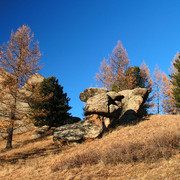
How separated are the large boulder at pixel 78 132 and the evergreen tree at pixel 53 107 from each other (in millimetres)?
4153

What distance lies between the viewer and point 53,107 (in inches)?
701

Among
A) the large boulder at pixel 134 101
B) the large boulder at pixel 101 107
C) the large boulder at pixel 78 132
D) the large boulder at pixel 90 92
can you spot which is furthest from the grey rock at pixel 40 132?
the large boulder at pixel 134 101

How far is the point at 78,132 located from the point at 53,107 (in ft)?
19.5

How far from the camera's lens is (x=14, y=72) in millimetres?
14805

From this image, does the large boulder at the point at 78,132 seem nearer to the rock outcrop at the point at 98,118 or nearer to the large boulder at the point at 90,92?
the rock outcrop at the point at 98,118

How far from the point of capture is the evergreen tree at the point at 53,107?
17.3 metres

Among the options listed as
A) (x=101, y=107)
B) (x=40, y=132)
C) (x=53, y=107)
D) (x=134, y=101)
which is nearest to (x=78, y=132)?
(x=101, y=107)

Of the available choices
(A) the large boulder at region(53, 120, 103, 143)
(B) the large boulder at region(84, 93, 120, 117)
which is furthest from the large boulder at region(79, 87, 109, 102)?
(A) the large boulder at region(53, 120, 103, 143)

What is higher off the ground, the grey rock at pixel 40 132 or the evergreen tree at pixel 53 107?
the evergreen tree at pixel 53 107

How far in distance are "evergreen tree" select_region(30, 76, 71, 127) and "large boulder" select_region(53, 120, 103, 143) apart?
13.6 feet

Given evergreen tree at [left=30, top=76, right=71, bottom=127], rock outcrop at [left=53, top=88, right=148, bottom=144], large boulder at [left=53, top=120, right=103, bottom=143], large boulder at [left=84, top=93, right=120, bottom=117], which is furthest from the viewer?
evergreen tree at [left=30, top=76, right=71, bottom=127]

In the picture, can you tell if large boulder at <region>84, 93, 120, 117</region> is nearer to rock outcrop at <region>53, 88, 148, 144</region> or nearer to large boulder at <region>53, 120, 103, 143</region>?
rock outcrop at <region>53, 88, 148, 144</region>

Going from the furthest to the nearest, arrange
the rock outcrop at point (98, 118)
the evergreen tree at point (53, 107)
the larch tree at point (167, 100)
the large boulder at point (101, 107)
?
the larch tree at point (167, 100), the evergreen tree at point (53, 107), the large boulder at point (101, 107), the rock outcrop at point (98, 118)

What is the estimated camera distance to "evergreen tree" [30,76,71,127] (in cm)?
1726
